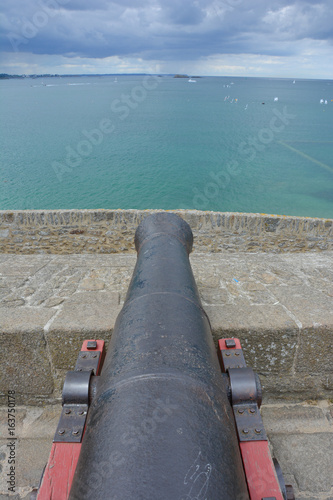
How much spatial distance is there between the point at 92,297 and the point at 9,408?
1077 mm

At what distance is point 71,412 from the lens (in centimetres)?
174

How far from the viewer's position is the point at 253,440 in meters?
1.67

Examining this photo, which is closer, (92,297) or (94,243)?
(92,297)

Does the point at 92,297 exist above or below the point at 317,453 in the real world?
above

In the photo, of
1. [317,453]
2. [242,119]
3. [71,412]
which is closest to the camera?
[71,412]

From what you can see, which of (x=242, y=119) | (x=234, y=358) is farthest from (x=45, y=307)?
(x=242, y=119)

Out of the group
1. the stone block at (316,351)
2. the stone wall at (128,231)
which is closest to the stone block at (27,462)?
the stone block at (316,351)

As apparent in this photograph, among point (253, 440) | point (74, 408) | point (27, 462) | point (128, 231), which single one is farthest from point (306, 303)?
point (128, 231)

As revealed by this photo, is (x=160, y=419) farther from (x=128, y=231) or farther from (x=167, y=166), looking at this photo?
(x=167, y=166)

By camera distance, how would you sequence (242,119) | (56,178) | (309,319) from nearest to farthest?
(309,319) → (56,178) → (242,119)

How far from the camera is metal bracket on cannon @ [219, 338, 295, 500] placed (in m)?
1.55

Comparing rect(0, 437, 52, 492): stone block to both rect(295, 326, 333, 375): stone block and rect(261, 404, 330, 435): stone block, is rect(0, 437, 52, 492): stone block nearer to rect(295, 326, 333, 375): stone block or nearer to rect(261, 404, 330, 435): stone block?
rect(261, 404, 330, 435): stone block

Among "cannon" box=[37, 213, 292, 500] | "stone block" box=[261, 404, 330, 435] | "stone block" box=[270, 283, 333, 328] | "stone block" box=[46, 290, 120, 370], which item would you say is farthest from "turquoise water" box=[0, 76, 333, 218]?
"cannon" box=[37, 213, 292, 500]

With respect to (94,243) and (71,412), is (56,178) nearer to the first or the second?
(94,243)
